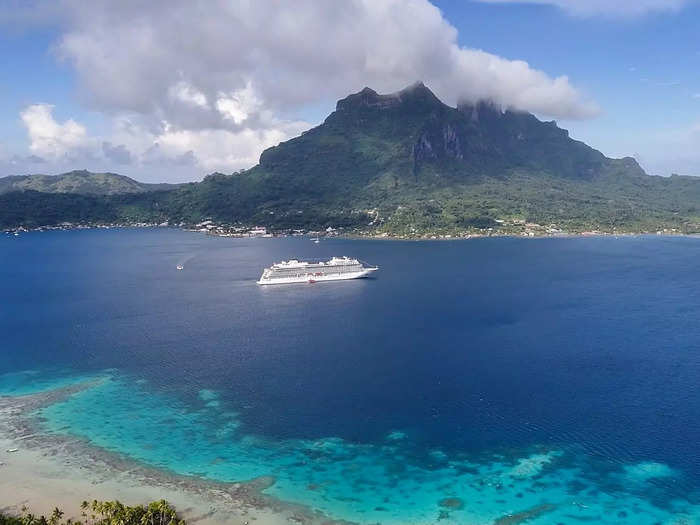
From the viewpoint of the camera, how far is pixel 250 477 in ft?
178

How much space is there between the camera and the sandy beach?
48469mm

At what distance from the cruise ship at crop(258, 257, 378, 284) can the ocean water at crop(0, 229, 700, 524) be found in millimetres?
10265

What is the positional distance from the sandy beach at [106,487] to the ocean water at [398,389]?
77.0 inches

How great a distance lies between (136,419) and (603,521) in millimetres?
52800

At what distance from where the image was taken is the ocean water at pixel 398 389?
52188 millimetres

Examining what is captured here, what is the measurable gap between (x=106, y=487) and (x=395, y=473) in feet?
93.0

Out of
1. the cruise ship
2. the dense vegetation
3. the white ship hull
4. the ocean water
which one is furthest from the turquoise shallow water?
the cruise ship

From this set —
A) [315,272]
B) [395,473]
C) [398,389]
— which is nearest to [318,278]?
[315,272]

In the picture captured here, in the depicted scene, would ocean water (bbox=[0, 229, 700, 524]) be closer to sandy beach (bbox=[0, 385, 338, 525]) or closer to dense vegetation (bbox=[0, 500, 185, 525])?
sandy beach (bbox=[0, 385, 338, 525])

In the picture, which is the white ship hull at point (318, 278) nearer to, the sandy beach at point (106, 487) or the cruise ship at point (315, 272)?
the cruise ship at point (315, 272)

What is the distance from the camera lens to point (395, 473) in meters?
54.4

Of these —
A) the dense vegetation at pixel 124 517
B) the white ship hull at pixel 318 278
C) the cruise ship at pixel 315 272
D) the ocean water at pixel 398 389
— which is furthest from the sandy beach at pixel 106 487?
the cruise ship at pixel 315 272

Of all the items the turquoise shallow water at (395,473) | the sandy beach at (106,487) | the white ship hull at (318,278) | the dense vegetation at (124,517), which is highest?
the white ship hull at (318,278)

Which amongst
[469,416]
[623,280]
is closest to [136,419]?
[469,416]
